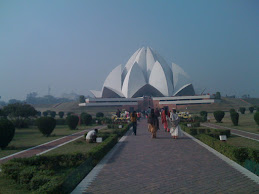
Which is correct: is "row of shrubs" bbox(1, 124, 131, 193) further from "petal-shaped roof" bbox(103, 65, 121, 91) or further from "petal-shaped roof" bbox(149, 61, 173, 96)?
"petal-shaped roof" bbox(103, 65, 121, 91)

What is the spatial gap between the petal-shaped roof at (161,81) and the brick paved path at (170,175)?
30826 mm

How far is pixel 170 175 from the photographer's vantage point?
3.63 metres

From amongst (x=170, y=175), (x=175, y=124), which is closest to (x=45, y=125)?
(x=175, y=124)

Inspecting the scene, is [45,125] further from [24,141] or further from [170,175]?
[170,175]

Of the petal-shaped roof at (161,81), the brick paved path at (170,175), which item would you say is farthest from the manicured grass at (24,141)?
the petal-shaped roof at (161,81)

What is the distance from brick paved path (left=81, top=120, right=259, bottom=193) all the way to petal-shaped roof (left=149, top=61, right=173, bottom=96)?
30.8 meters

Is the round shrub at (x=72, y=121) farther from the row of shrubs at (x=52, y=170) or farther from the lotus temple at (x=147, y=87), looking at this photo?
the lotus temple at (x=147, y=87)

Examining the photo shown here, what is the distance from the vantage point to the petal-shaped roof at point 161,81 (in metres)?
35.7

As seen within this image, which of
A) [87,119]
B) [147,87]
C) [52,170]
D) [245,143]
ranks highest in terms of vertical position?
[147,87]

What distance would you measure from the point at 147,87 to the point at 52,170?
33.7 meters

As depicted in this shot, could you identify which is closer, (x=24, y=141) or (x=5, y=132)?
(x=5, y=132)

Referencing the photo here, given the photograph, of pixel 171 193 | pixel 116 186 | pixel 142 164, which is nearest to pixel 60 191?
pixel 116 186

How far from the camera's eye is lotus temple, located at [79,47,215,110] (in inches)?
1353

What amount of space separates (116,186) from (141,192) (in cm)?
39
